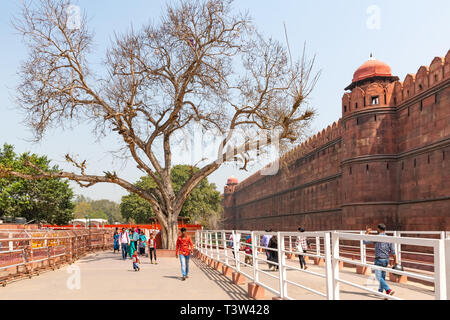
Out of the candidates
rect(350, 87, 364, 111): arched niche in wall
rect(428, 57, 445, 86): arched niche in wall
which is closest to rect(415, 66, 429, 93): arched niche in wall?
rect(428, 57, 445, 86): arched niche in wall

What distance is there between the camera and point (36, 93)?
1942 cm

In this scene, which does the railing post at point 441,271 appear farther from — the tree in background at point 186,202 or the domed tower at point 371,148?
the tree in background at point 186,202

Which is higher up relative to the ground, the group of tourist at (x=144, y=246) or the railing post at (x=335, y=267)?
the railing post at (x=335, y=267)

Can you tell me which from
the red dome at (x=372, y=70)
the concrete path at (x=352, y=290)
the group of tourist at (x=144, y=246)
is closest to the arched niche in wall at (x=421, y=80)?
the red dome at (x=372, y=70)

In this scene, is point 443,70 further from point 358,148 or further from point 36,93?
point 36,93

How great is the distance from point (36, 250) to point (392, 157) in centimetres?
2029

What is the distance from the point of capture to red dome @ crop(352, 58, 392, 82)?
27.8 metres

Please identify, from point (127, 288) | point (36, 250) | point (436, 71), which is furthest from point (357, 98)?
point (127, 288)

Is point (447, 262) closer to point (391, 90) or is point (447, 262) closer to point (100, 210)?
point (391, 90)

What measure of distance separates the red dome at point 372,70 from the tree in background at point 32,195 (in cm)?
2730

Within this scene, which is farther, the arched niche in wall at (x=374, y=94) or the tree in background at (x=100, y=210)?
the tree in background at (x=100, y=210)

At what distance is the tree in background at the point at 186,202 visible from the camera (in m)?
56.9

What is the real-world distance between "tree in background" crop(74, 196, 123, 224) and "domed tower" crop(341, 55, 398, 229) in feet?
350
